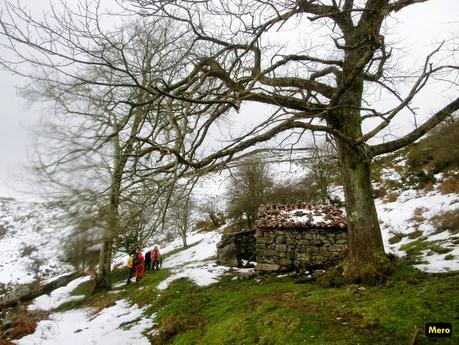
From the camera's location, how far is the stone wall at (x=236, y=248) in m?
11.9

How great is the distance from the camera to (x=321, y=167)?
1639cm

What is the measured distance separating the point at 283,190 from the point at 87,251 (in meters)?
16.5

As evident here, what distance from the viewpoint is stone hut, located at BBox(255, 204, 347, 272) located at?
31.0 ft

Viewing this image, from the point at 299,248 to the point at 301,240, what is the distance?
234 millimetres

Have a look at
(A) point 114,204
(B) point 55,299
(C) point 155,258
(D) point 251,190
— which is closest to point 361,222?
(A) point 114,204

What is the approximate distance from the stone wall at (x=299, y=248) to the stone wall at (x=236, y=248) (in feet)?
6.72

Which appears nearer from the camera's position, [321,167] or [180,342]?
[180,342]

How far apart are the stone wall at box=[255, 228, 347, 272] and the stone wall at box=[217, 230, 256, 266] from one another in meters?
2.05

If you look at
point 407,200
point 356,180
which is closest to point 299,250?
point 356,180

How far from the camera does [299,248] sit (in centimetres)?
966

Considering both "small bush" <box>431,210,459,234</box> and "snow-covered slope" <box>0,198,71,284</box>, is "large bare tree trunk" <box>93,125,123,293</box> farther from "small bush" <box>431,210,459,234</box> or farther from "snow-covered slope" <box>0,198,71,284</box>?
"small bush" <box>431,210,459,234</box>

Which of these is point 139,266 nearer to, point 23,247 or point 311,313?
point 311,313

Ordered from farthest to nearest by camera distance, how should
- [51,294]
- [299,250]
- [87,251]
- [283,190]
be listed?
[283,190], [51,294], [299,250], [87,251]

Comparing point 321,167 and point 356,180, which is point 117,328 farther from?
point 321,167
